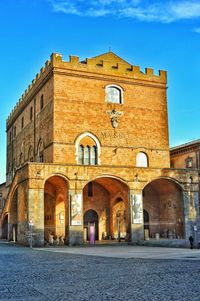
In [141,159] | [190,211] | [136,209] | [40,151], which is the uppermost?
[40,151]

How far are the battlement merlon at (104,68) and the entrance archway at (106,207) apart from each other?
10.00 meters

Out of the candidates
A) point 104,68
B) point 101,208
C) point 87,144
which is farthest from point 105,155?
point 104,68

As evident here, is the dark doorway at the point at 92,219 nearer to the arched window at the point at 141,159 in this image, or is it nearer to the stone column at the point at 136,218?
the arched window at the point at 141,159

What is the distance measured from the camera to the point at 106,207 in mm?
39719

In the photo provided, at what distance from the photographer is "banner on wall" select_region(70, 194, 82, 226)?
31.9 meters

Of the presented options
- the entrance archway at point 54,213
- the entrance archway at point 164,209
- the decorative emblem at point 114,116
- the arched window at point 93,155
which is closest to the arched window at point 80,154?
Result: the arched window at point 93,155

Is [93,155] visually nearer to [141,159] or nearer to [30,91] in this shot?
[141,159]

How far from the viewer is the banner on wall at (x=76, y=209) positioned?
3194 cm

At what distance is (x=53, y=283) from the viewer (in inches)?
472

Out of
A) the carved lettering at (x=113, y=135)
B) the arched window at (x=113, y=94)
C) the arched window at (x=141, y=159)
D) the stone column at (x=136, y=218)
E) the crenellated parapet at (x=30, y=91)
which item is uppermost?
the crenellated parapet at (x=30, y=91)

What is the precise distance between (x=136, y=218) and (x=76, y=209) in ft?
16.0

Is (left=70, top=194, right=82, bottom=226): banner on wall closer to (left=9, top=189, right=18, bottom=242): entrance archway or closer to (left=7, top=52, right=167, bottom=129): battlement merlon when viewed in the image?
(left=9, top=189, right=18, bottom=242): entrance archway

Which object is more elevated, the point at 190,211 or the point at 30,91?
the point at 30,91

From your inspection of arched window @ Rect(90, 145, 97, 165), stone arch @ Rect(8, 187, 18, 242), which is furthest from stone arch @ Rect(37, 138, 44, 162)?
Answer: arched window @ Rect(90, 145, 97, 165)
